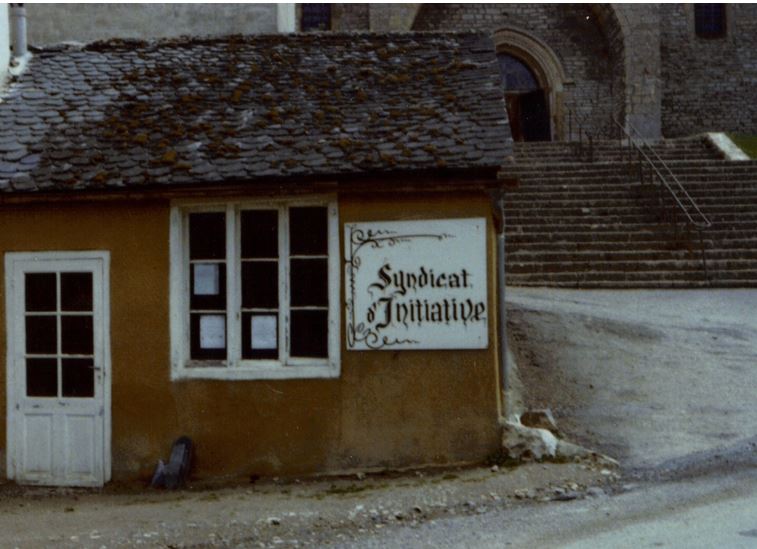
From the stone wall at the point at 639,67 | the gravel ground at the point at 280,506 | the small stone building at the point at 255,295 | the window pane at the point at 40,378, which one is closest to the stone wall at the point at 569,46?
the stone wall at the point at 639,67

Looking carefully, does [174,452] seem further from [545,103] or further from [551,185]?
[545,103]

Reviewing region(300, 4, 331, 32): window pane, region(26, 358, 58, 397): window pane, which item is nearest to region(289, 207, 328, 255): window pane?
region(26, 358, 58, 397): window pane

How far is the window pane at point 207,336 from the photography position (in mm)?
9516

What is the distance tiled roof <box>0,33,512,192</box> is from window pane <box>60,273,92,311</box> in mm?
881

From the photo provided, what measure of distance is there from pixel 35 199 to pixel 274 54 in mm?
3501

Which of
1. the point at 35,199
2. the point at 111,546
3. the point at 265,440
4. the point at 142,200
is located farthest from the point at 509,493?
the point at 35,199

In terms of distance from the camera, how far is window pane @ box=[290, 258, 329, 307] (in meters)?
9.40

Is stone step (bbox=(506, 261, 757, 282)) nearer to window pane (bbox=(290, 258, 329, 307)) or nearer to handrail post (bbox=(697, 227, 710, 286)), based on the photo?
handrail post (bbox=(697, 227, 710, 286))

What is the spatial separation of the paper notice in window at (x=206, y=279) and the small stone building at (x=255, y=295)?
0.02 metres

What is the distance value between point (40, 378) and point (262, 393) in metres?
2.20

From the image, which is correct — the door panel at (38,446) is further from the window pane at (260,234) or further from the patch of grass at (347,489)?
the patch of grass at (347,489)

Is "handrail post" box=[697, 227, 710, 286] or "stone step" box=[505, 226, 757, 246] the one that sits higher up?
"stone step" box=[505, 226, 757, 246]

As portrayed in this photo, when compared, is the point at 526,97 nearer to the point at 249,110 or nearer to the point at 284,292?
the point at 249,110

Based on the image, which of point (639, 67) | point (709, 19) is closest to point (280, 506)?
point (639, 67)
